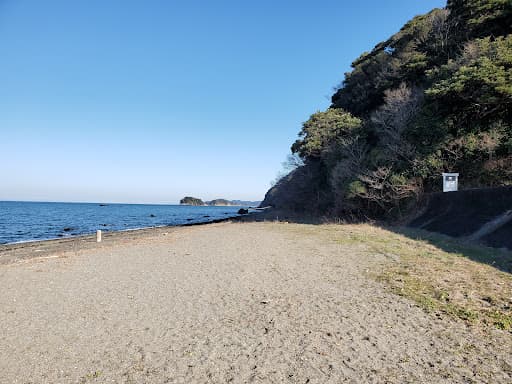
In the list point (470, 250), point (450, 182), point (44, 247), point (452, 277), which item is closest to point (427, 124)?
point (450, 182)

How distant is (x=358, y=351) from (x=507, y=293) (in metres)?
4.26

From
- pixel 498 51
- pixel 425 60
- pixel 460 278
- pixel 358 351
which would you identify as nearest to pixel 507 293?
pixel 460 278

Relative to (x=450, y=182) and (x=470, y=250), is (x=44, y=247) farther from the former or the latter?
(x=450, y=182)

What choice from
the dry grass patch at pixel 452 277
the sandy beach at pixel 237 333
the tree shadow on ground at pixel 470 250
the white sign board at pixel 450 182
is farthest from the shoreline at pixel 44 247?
the white sign board at pixel 450 182

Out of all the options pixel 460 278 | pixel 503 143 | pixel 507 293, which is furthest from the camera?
pixel 503 143

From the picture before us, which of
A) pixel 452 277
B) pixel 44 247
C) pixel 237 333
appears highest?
pixel 452 277

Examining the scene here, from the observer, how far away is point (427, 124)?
65.9 feet

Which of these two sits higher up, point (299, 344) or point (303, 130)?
point (303, 130)

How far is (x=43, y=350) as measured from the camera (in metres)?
4.64

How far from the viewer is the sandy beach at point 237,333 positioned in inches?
151

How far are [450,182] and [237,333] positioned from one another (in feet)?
56.8

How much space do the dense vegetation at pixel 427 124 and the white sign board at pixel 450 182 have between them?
1221 mm

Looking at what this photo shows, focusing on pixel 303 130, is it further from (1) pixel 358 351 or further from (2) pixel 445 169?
(1) pixel 358 351

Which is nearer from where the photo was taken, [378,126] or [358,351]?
[358,351]
